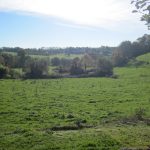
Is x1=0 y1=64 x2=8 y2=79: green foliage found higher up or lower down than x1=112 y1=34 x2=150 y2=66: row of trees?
lower down

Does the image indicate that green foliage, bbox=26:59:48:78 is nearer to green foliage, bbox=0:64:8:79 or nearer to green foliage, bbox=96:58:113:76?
green foliage, bbox=0:64:8:79

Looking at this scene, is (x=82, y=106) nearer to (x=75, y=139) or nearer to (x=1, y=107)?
(x=1, y=107)

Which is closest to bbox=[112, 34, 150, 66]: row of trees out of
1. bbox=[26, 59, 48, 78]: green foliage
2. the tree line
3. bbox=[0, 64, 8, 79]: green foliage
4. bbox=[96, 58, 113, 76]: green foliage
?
the tree line

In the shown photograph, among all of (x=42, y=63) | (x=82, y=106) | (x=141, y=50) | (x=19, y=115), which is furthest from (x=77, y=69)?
(x=19, y=115)

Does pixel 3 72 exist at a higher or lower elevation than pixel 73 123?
higher

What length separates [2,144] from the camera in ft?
68.5

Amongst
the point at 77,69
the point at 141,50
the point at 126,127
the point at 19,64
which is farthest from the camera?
the point at 141,50

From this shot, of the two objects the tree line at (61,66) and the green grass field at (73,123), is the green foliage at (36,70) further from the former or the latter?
the green grass field at (73,123)

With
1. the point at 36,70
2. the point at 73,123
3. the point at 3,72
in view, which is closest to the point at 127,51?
the point at 36,70

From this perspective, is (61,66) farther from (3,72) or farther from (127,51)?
(127,51)

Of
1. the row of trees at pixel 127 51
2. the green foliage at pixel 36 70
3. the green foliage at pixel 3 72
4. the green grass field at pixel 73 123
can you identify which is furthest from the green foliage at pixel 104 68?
the green grass field at pixel 73 123

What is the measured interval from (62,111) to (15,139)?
1619 centimetres

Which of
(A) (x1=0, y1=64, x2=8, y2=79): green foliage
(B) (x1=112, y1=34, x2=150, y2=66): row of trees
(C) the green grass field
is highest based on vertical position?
(B) (x1=112, y1=34, x2=150, y2=66): row of trees

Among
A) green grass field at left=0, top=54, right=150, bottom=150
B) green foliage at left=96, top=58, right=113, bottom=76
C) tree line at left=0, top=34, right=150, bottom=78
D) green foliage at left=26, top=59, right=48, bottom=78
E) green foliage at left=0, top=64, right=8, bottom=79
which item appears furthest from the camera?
green foliage at left=96, top=58, right=113, bottom=76
